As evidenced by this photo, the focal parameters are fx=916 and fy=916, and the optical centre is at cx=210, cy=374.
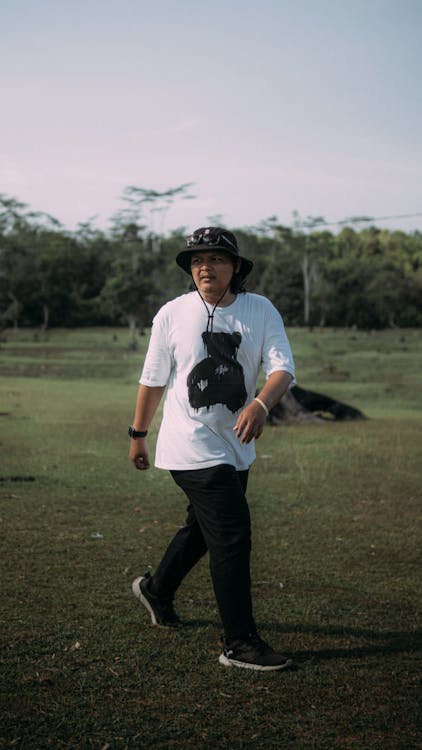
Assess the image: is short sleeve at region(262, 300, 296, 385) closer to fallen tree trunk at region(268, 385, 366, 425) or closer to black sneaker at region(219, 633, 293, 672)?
black sneaker at region(219, 633, 293, 672)

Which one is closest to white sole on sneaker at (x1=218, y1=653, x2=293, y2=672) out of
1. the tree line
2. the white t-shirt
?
the white t-shirt

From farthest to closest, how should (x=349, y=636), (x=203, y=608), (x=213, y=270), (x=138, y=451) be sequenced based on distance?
(x=203, y=608) < (x=349, y=636) < (x=138, y=451) < (x=213, y=270)

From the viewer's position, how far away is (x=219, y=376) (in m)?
4.16

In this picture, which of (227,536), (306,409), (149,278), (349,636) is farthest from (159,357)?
(149,278)

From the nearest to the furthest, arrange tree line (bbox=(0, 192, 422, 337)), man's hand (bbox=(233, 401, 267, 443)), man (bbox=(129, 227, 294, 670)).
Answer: man's hand (bbox=(233, 401, 267, 443)) < man (bbox=(129, 227, 294, 670)) < tree line (bbox=(0, 192, 422, 337))

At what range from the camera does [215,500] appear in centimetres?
417

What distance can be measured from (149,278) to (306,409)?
43.8 m

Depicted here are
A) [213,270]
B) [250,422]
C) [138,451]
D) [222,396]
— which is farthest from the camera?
[138,451]

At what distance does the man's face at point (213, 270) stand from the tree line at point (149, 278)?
168 ft

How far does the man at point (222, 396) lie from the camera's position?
13.5 ft

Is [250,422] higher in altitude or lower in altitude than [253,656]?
higher

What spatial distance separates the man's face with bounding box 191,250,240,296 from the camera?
13.9 ft

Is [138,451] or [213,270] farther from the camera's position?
[138,451]

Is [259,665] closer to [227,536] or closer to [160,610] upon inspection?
[227,536]
